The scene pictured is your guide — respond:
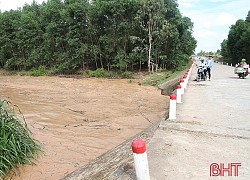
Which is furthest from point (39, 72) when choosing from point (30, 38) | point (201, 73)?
point (201, 73)

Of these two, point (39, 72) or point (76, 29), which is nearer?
point (76, 29)

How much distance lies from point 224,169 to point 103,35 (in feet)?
80.2

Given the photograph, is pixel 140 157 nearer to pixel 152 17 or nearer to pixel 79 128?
pixel 79 128

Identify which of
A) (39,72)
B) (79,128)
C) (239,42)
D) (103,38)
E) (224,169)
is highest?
(239,42)

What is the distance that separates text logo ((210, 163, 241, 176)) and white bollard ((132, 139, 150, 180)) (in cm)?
106

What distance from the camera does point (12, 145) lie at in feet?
13.9

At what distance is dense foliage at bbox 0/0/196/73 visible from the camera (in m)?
23.5

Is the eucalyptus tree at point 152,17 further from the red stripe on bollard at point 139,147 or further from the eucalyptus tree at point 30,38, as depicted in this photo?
the red stripe on bollard at point 139,147

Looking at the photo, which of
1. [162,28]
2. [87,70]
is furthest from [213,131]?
[87,70]

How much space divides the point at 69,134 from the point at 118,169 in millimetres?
3577

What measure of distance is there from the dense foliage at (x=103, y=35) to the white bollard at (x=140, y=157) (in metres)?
21.1

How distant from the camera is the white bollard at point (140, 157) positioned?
2.66 meters

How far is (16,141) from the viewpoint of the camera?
4465mm

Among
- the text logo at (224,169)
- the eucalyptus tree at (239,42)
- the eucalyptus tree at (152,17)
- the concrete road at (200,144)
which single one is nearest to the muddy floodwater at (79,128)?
the concrete road at (200,144)
